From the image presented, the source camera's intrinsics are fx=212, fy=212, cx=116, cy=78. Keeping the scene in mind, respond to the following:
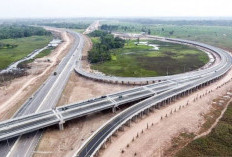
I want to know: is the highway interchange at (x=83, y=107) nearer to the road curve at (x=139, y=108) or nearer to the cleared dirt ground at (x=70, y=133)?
the road curve at (x=139, y=108)

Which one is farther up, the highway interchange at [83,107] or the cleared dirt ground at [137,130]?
the highway interchange at [83,107]

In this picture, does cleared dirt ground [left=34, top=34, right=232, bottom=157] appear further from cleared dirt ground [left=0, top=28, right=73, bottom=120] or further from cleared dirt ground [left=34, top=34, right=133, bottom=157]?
cleared dirt ground [left=0, top=28, right=73, bottom=120]

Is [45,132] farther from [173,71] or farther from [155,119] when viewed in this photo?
[173,71]

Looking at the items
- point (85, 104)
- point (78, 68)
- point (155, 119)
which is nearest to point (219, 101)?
point (155, 119)

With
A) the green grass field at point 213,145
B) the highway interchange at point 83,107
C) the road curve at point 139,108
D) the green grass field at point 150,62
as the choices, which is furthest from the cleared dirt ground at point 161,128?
the green grass field at point 150,62

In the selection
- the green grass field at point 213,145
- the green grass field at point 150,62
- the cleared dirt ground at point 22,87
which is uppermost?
the green grass field at point 150,62

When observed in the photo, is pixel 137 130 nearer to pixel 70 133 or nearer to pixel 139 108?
pixel 139 108
